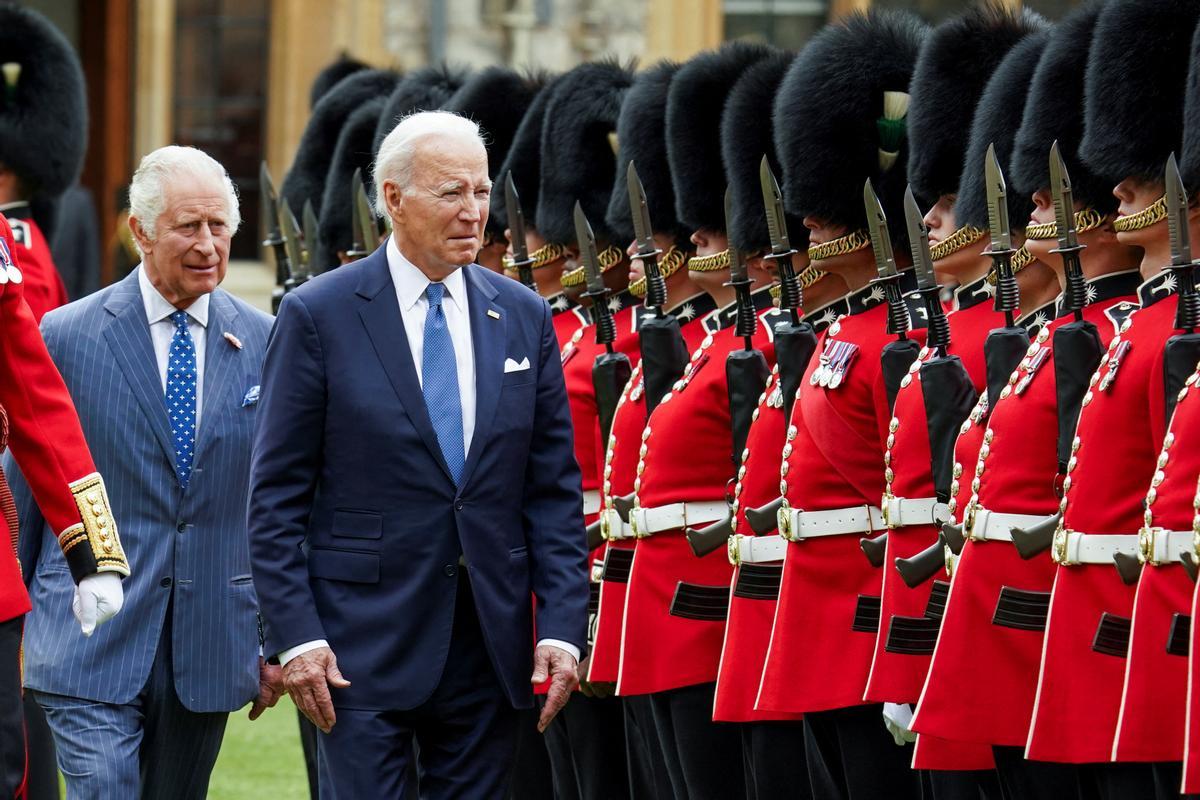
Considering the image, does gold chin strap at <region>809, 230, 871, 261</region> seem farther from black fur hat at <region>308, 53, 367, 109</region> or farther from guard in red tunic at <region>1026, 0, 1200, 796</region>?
black fur hat at <region>308, 53, 367, 109</region>

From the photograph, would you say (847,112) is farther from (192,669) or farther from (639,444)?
(192,669)

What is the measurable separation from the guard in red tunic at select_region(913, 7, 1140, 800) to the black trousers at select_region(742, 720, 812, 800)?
714mm

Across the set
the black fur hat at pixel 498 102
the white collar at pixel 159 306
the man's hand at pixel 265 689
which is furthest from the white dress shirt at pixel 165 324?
the black fur hat at pixel 498 102

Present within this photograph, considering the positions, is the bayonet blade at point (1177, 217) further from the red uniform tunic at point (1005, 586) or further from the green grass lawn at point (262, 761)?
the green grass lawn at point (262, 761)

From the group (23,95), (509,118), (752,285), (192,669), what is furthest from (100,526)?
(23,95)

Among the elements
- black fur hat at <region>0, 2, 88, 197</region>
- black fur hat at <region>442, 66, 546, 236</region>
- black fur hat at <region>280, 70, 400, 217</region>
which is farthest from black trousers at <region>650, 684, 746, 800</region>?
black fur hat at <region>280, 70, 400, 217</region>

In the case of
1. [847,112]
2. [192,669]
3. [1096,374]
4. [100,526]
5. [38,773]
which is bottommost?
[38,773]

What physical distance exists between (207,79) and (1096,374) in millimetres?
13194

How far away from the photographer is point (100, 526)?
4.34 metres

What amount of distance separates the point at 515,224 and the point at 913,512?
1.96 meters

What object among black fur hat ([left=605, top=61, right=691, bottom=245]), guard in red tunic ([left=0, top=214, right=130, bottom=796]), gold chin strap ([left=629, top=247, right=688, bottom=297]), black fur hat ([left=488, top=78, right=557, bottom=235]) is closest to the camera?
guard in red tunic ([left=0, top=214, right=130, bottom=796])

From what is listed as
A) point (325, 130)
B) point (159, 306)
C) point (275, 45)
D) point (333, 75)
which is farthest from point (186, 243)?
point (275, 45)

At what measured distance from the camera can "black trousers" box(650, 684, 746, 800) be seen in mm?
5477

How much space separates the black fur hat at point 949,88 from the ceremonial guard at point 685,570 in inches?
19.9
